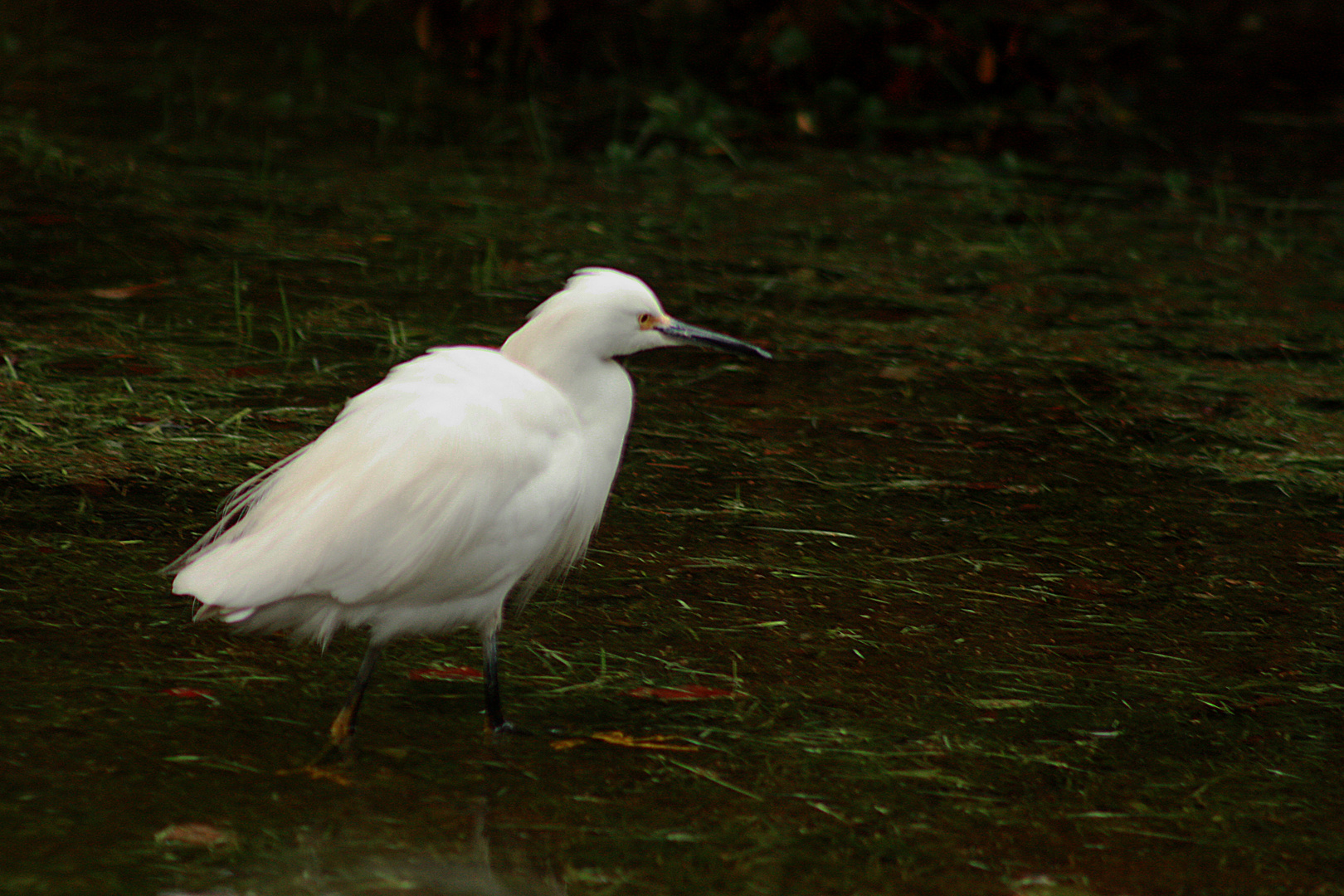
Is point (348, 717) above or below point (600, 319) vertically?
below

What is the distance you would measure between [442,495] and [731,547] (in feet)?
3.79

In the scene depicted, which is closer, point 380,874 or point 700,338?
point 380,874

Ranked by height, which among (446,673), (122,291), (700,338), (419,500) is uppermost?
(700,338)

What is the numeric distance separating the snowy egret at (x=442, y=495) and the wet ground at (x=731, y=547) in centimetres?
23

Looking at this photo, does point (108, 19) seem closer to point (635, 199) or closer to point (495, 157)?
point (495, 157)

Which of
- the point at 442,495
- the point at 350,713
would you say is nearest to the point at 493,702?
the point at 350,713

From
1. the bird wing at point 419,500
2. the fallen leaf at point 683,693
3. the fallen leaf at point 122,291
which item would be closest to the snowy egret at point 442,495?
the bird wing at point 419,500

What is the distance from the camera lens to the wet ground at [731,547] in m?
2.41

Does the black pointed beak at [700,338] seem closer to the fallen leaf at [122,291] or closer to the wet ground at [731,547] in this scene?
the wet ground at [731,547]

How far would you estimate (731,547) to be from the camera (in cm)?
363

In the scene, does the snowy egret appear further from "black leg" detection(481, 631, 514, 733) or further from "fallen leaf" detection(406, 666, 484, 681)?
"fallen leaf" detection(406, 666, 484, 681)

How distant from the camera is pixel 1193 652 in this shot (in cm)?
321

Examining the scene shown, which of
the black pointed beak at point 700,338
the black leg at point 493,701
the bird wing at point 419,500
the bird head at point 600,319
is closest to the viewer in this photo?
the bird wing at point 419,500

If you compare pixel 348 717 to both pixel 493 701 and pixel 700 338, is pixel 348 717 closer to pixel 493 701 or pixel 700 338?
pixel 493 701
